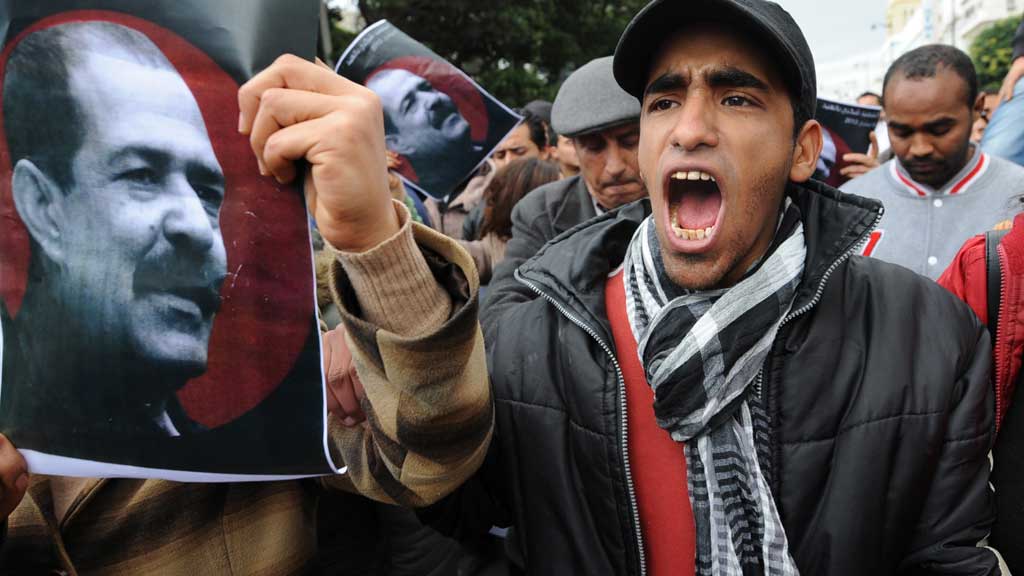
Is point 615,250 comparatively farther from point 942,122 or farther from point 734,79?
point 942,122

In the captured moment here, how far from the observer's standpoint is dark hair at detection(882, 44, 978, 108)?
3221mm

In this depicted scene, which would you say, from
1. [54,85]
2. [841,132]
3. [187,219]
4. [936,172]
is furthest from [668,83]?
[841,132]

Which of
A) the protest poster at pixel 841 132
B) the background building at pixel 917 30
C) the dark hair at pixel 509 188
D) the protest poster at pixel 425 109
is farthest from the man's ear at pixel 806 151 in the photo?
the background building at pixel 917 30

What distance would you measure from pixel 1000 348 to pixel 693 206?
685 mm

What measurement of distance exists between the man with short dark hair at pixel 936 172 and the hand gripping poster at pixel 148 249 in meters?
2.62

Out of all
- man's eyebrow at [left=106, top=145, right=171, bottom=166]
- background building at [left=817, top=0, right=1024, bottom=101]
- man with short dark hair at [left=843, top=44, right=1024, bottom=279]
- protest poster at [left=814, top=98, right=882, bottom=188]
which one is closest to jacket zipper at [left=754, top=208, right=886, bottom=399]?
man's eyebrow at [left=106, top=145, right=171, bottom=166]

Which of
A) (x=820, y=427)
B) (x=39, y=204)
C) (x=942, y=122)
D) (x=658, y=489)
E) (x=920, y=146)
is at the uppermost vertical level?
(x=942, y=122)

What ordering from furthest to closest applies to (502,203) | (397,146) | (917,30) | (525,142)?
1. (917,30)
2. (525,142)
3. (502,203)
4. (397,146)

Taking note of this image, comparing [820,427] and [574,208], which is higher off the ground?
[820,427]

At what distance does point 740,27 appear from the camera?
58.7 inches

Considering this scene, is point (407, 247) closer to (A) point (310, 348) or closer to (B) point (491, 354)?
(A) point (310, 348)

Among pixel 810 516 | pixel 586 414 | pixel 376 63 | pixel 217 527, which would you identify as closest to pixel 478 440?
pixel 586 414

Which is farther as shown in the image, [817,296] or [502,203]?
[502,203]

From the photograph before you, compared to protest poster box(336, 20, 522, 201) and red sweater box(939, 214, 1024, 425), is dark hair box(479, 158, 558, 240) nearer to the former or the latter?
protest poster box(336, 20, 522, 201)
